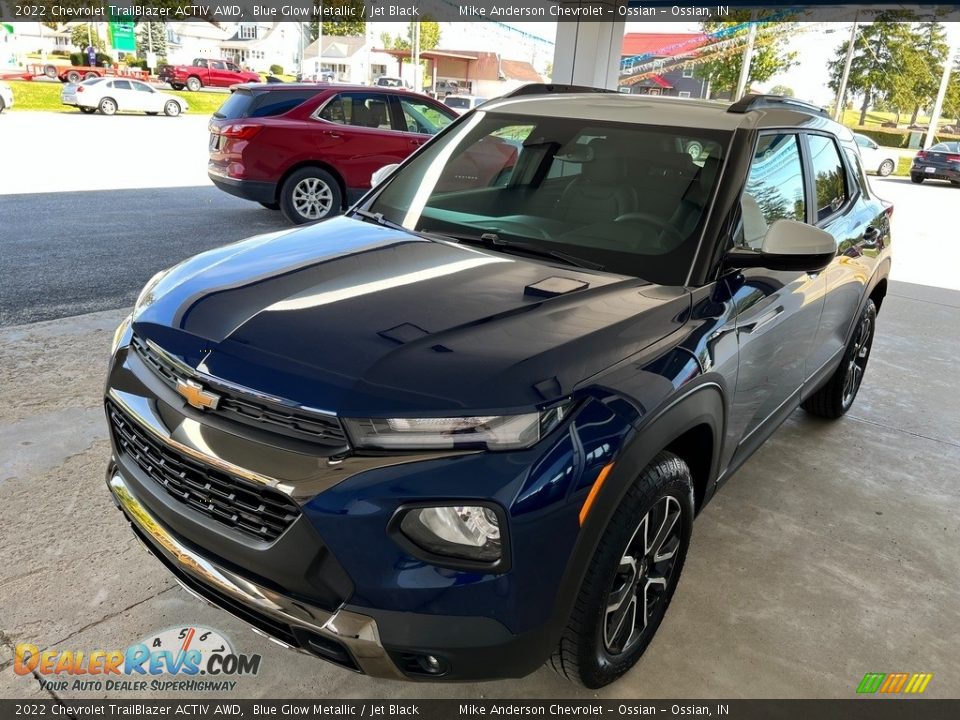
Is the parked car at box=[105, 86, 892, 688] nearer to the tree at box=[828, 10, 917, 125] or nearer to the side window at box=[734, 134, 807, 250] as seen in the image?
the side window at box=[734, 134, 807, 250]

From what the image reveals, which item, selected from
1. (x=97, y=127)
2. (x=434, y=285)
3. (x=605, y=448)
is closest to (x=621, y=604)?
(x=605, y=448)

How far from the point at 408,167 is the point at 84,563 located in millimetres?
2038

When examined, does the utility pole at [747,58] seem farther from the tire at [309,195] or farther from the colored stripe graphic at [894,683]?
the colored stripe graphic at [894,683]

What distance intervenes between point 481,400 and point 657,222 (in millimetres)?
1295

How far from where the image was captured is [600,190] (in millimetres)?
2955

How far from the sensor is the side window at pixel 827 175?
3430 mm

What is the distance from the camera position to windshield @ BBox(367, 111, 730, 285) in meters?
2.67

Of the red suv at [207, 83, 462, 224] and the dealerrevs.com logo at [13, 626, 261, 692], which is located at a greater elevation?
the red suv at [207, 83, 462, 224]

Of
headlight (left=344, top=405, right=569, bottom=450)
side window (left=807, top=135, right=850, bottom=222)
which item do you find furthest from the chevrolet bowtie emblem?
side window (left=807, top=135, right=850, bottom=222)

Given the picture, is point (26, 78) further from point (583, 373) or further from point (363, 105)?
point (583, 373)

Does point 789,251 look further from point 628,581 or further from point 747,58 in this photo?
point 747,58

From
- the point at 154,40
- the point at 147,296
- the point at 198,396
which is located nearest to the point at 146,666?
the point at 198,396

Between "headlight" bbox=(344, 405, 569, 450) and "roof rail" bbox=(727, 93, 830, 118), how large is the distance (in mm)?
1883

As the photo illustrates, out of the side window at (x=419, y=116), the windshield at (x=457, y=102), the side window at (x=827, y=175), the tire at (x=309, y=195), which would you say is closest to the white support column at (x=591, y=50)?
the side window at (x=419, y=116)
